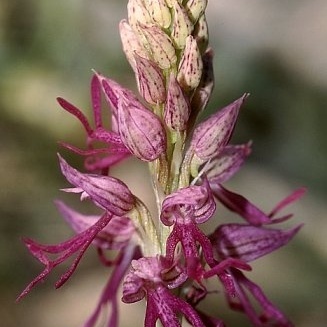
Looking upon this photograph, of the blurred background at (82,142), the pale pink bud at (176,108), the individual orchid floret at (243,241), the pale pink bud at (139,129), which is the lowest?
the blurred background at (82,142)

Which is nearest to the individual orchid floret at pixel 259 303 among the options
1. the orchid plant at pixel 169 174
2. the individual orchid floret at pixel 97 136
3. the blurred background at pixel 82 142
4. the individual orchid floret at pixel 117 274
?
the orchid plant at pixel 169 174

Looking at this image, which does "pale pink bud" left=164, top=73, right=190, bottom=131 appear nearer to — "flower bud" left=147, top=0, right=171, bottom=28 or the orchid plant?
the orchid plant

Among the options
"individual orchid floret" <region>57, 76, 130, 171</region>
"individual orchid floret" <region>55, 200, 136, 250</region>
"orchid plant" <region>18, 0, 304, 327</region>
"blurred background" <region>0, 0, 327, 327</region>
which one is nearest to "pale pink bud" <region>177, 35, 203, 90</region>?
"orchid plant" <region>18, 0, 304, 327</region>

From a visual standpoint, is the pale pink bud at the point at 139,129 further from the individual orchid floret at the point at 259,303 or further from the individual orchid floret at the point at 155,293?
the individual orchid floret at the point at 259,303

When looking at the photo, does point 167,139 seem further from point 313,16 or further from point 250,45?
point 313,16

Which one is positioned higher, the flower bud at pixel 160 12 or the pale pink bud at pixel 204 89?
the flower bud at pixel 160 12

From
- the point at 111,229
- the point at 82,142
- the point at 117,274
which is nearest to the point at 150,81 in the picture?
the point at 111,229

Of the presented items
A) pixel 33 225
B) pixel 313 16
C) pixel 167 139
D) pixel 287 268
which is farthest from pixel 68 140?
pixel 167 139
